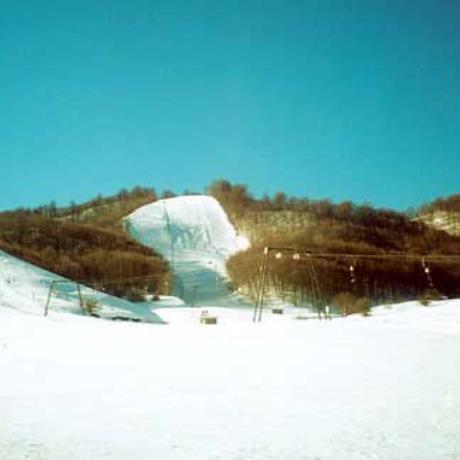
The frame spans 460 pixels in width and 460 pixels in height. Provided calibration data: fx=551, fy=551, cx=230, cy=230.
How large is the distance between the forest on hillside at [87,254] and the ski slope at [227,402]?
213ft

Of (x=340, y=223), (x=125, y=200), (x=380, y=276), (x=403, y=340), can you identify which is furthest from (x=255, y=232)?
(x=403, y=340)

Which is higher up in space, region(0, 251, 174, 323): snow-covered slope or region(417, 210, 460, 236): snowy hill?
region(417, 210, 460, 236): snowy hill

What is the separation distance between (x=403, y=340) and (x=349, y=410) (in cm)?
1248

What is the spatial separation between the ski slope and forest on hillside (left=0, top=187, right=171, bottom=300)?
65.0 m

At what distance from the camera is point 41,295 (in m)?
48.4

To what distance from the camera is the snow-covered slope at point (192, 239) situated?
103 m

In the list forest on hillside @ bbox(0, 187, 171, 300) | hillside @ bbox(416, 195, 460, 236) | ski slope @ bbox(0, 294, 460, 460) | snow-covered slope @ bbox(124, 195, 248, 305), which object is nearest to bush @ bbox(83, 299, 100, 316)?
forest on hillside @ bbox(0, 187, 171, 300)

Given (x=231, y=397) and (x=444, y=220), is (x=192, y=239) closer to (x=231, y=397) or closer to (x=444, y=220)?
(x=444, y=220)

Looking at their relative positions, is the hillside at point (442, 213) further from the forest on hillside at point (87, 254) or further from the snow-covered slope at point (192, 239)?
the forest on hillside at point (87, 254)

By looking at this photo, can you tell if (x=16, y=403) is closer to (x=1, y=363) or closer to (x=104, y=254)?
(x=1, y=363)

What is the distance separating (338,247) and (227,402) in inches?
3726

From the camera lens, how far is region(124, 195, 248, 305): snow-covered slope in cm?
10306

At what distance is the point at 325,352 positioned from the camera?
15438 millimetres

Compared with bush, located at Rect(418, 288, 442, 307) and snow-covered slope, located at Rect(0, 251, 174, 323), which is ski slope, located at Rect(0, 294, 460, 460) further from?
bush, located at Rect(418, 288, 442, 307)
